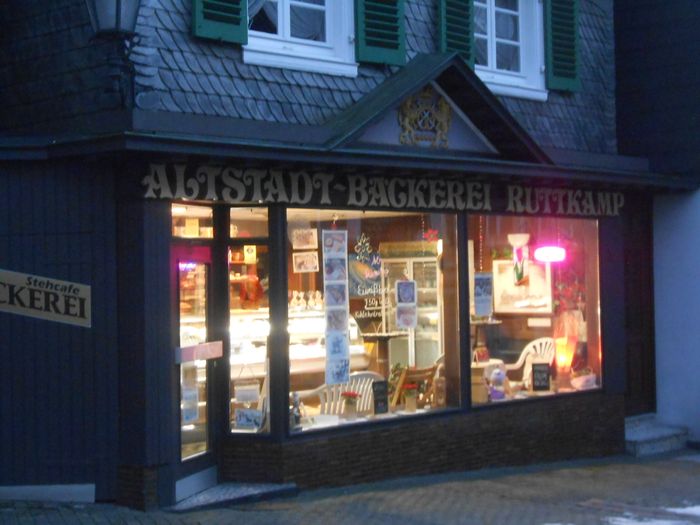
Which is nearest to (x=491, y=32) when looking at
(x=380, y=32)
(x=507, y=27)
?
(x=507, y=27)

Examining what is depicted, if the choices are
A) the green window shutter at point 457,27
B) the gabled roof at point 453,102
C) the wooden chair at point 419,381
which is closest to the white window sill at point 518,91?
the green window shutter at point 457,27

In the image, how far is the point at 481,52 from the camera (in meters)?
12.8

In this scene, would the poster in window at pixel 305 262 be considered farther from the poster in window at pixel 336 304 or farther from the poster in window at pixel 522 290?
the poster in window at pixel 522 290

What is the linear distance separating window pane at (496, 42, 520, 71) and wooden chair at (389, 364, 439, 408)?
373 centimetres

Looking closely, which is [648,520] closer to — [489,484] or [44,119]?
[489,484]

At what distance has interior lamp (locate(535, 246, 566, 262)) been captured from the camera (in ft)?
43.4

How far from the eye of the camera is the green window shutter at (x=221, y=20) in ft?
31.8

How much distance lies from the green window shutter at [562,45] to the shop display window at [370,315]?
2.67 meters

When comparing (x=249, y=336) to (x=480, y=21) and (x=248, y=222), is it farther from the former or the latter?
(x=480, y=21)

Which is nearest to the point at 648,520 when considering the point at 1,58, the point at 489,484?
the point at 489,484

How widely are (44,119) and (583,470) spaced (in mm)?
7001

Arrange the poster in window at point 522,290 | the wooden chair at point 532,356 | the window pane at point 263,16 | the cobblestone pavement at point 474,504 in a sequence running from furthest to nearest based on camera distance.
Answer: the wooden chair at point 532,356, the poster in window at point 522,290, the window pane at point 263,16, the cobblestone pavement at point 474,504

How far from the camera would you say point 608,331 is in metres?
13.7

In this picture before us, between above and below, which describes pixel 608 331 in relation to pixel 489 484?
above
